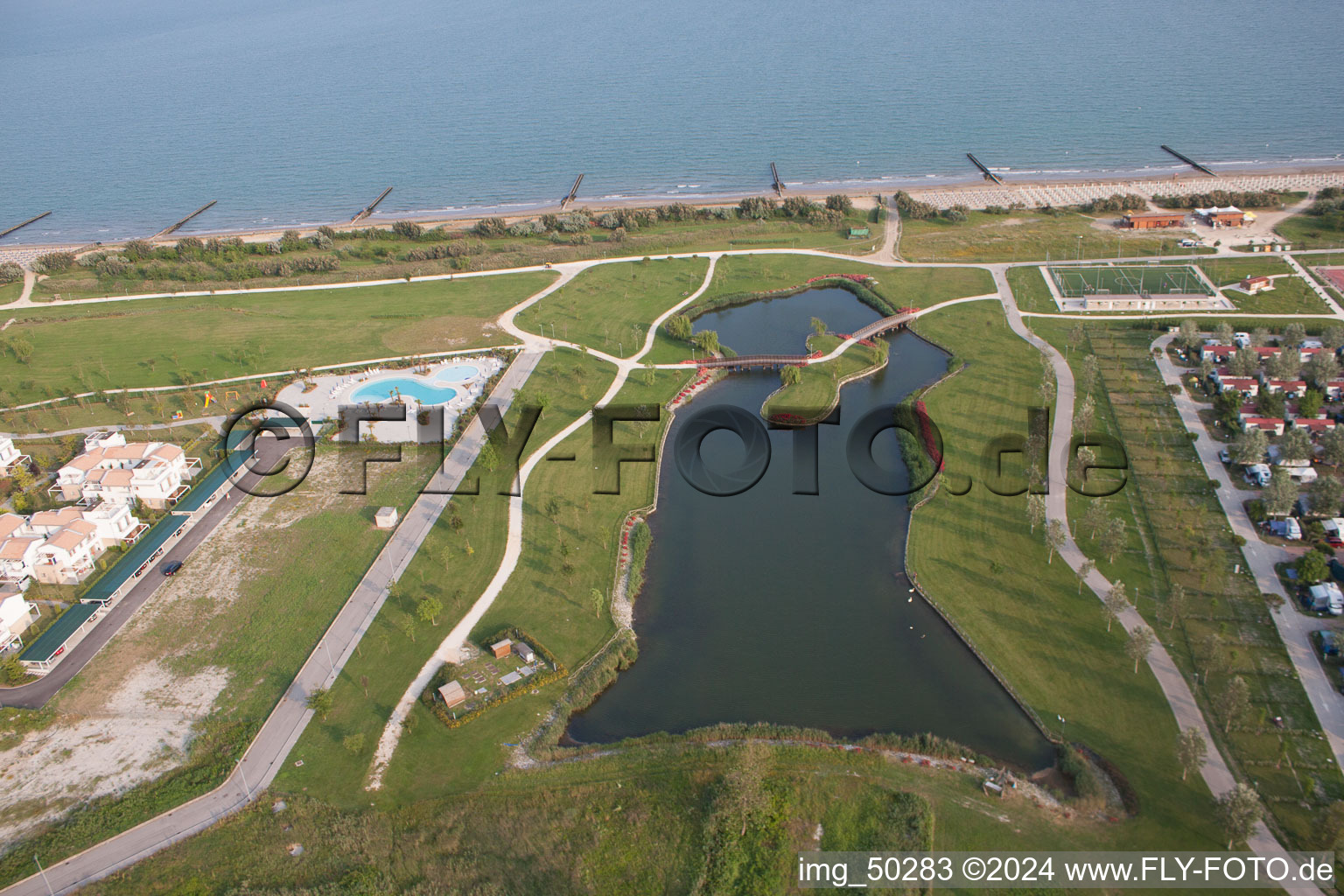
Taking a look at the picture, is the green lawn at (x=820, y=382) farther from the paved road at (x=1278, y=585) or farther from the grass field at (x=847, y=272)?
the paved road at (x=1278, y=585)

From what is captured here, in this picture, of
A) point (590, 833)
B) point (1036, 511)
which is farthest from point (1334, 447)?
point (590, 833)

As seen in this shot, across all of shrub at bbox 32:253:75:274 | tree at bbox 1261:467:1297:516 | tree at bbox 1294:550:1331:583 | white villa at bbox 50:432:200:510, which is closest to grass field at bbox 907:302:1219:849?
tree at bbox 1294:550:1331:583

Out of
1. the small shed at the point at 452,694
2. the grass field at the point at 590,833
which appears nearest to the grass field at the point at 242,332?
the small shed at the point at 452,694

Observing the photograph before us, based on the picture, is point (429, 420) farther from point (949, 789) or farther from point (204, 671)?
point (949, 789)

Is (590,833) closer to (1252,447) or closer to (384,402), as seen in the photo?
(384,402)

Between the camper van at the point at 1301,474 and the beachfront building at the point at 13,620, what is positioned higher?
the camper van at the point at 1301,474
